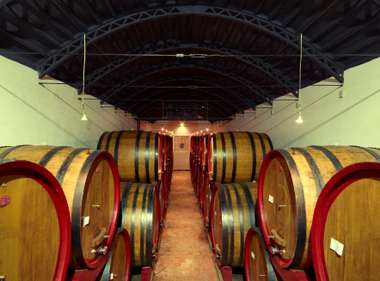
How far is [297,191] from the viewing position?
1841 mm

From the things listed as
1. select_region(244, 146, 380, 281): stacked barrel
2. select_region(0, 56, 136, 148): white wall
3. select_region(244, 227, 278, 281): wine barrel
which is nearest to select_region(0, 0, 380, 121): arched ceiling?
select_region(0, 56, 136, 148): white wall

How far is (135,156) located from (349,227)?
12.0 ft

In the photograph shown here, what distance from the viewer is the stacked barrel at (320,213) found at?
1.42 m

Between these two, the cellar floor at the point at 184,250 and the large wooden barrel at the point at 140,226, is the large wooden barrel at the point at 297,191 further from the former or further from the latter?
the cellar floor at the point at 184,250

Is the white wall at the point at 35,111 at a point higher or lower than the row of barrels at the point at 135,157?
higher

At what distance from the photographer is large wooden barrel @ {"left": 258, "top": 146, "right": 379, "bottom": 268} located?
1.80 meters

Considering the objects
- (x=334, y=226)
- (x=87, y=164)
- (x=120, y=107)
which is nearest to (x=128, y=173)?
(x=87, y=164)

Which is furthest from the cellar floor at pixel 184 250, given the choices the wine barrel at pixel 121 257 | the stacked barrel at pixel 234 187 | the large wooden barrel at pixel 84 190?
the large wooden barrel at pixel 84 190

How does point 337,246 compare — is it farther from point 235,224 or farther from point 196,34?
point 196,34

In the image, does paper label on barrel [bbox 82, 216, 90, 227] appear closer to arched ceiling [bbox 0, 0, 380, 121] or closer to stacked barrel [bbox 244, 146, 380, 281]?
stacked barrel [bbox 244, 146, 380, 281]

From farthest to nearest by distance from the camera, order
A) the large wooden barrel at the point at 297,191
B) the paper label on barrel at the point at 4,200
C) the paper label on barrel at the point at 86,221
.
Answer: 1. the paper label on barrel at the point at 86,221
2. the large wooden barrel at the point at 297,191
3. the paper label on barrel at the point at 4,200

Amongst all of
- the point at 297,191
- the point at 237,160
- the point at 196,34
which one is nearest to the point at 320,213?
the point at 297,191

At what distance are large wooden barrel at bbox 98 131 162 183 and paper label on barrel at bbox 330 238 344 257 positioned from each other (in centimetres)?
343

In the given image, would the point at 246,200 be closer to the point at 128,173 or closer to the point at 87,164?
the point at 128,173
